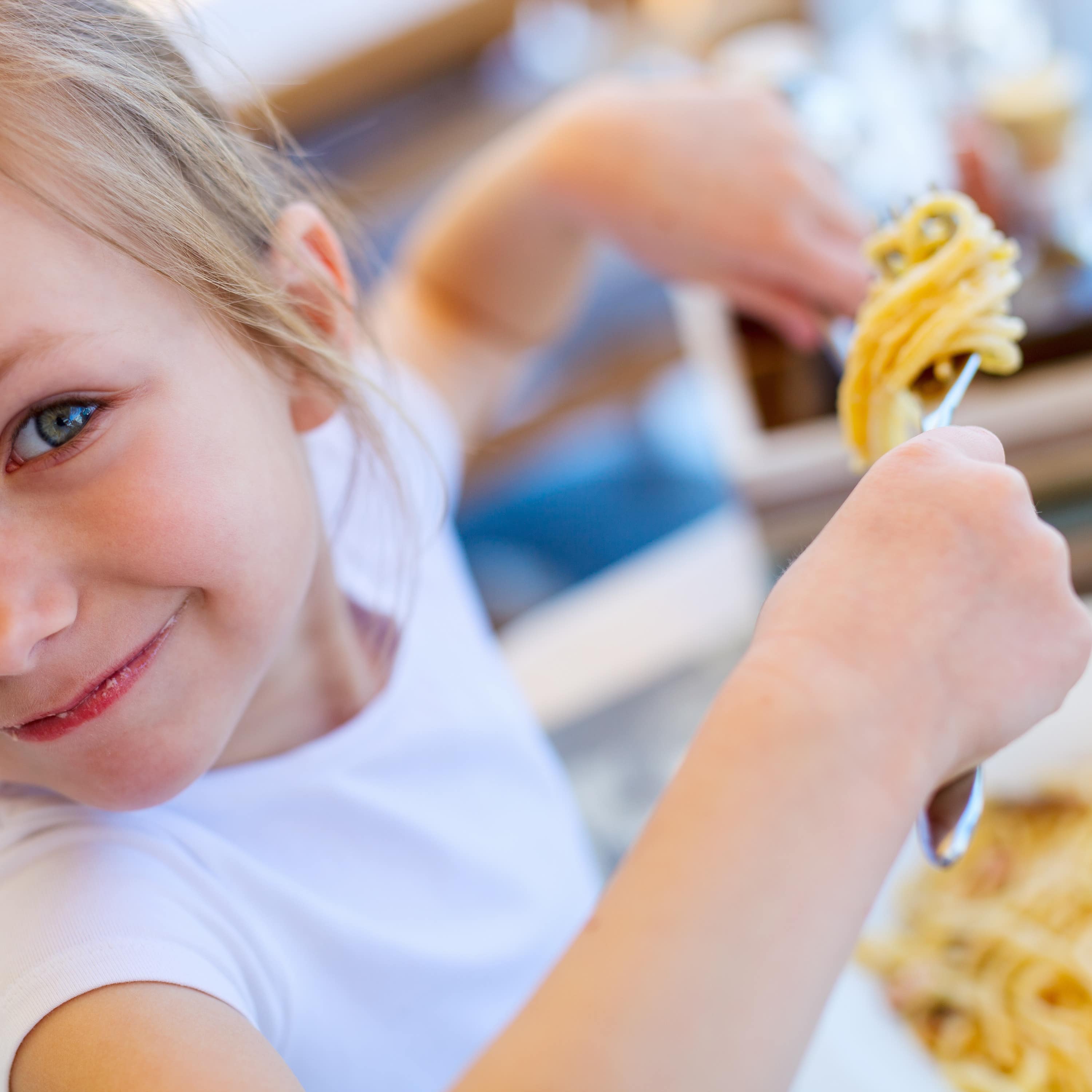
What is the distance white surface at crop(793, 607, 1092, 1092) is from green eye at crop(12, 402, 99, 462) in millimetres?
434

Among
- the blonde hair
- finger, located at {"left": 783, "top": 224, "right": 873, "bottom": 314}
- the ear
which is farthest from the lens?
finger, located at {"left": 783, "top": 224, "right": 873, "bottom": 314}

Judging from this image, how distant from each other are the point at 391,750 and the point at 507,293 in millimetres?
420

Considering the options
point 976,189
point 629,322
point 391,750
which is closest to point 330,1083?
point 391,750

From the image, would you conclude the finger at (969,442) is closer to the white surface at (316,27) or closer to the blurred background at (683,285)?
the blurred background at (683,285)

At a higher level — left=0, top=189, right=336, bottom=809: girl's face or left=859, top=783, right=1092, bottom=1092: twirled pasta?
left=0, top=189, right=336, bottom=809: girl's face

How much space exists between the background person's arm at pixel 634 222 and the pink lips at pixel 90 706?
480mm

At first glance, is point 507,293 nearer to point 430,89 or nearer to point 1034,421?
point 1034,421

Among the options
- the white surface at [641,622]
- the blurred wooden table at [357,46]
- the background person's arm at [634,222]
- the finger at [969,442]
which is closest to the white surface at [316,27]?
the blurred wooden table at [357,46]

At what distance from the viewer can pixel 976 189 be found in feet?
3.25

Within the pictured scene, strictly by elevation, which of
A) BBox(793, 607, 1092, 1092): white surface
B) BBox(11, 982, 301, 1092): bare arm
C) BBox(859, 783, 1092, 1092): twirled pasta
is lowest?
BBox(859, 783, 1092, 1092): twirled pasta

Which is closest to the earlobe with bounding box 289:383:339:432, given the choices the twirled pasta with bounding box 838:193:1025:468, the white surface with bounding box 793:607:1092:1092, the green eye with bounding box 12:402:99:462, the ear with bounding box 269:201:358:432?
the ear with bounding box 269:201:358:432

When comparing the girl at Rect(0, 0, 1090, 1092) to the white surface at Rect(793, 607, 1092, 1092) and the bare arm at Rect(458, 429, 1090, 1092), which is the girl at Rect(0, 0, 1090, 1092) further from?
the white surface at Rect(793, 607, 1092, 1092)

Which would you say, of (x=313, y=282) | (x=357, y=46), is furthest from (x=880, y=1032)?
(x=357, y=46)

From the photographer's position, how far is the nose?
16.5 inches
